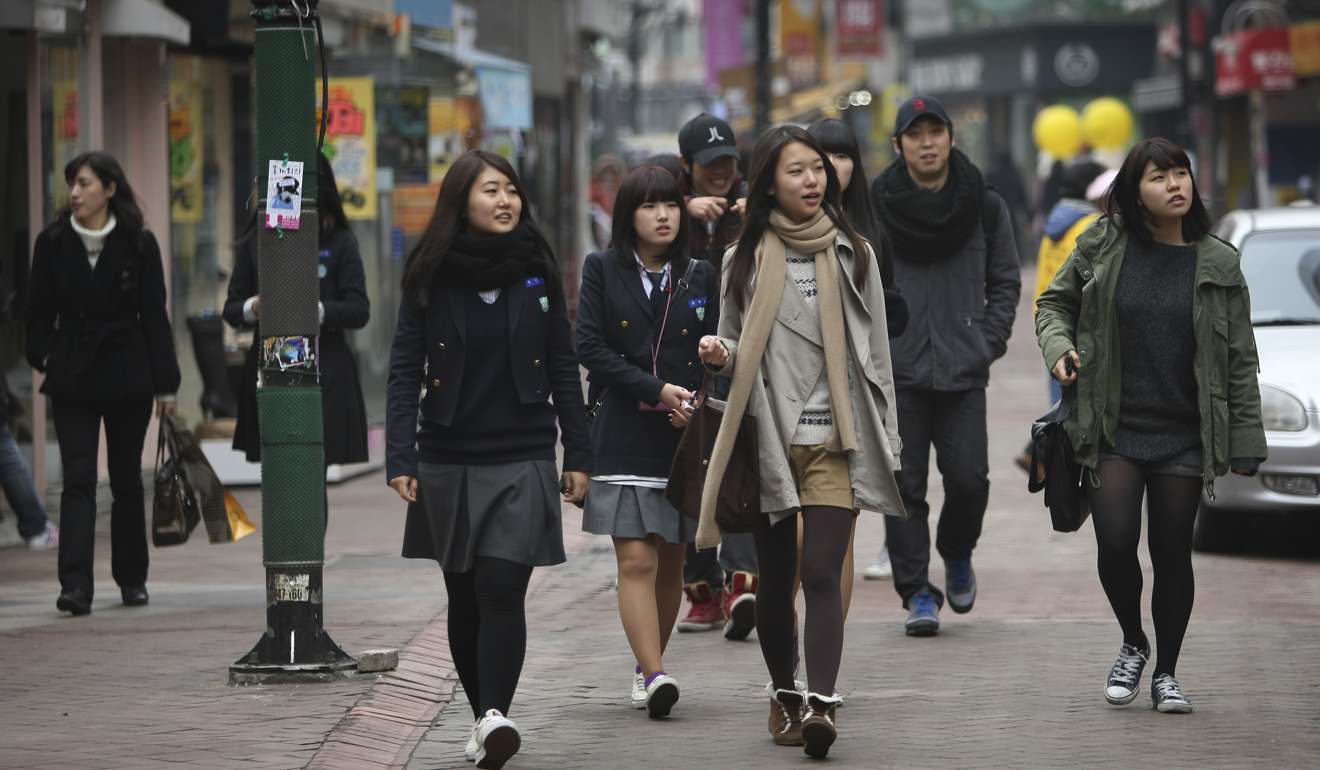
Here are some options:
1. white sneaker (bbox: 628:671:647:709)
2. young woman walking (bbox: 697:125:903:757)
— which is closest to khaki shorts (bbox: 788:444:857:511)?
young woman walking (bbox: 697:125:903:757)

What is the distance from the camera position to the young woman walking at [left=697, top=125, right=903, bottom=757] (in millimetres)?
6594

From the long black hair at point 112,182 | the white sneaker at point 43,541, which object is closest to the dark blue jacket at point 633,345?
the long black hair at point 112,182

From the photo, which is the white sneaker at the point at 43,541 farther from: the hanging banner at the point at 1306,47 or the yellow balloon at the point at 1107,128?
the yellow balloon at the point at 1107,128

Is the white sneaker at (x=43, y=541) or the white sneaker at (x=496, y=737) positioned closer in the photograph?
the white sneaker at (x=496, y=737)

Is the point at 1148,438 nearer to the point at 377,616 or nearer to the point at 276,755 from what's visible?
the point at 276,755

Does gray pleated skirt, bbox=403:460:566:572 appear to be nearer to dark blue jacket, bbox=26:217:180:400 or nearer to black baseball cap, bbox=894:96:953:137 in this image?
black baseball cap, bbox=894:96:953:137

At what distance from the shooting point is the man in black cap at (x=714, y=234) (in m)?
8.34

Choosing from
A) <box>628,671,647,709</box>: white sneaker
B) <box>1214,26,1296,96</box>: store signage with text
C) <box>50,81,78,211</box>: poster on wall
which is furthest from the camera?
<box>1214,26,1296,96</box>: store signage with text

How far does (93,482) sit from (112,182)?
1229 mm

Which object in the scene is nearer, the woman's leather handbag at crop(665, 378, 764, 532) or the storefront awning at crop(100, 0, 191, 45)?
the woman's leather handbag at crop(665, 378, 764, 532)

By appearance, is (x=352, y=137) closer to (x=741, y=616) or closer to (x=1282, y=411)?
(x=1282, y=411)

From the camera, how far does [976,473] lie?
8703 millimetres

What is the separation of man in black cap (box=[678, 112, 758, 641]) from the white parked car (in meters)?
2.48

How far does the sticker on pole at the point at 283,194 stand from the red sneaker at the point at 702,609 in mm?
2361
